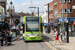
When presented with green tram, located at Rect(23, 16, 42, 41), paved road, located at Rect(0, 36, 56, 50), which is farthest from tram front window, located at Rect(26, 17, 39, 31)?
paved road, located at Rect(0, 36, 56, 50)

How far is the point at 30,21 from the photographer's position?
61.8 feet

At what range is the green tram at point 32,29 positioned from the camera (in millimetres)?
18406

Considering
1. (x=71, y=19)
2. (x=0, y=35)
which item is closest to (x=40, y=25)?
(x=0, y=35)

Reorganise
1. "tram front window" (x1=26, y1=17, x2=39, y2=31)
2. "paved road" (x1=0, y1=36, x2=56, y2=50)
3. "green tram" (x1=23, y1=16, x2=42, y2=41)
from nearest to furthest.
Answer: "paved road" (x1=0, y1=36, x2=56, y2=50)
"green tram" (x1=23, y1=16, x2=42, y2=41)
"tram front window" (x1=26, y1=17, x2=39, y2=31)

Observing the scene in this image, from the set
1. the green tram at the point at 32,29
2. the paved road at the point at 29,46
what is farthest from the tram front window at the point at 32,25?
the paved road at the point at 29,46

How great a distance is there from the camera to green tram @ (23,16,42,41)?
1841cm

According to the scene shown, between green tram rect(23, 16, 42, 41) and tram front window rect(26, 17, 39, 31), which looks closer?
green tram rect(23, 16, 42, 41)

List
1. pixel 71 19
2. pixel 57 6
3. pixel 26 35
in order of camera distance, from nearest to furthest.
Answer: pixel 26 35 → pixel 71 19 → pixel 57 6

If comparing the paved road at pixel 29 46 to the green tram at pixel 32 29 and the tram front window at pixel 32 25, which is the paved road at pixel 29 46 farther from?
the tram front window at pixel 32 25

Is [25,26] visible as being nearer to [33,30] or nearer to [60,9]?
[33,30]

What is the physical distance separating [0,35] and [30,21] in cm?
450

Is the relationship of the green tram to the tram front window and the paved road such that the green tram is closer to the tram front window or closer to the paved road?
the tram front window

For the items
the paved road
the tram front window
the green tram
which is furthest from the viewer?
the tram front window

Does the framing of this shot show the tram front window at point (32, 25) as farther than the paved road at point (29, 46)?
Yes
